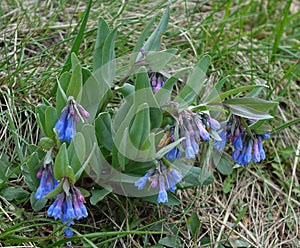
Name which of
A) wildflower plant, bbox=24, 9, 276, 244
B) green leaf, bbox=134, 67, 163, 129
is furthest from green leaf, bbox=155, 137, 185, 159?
green leaf, bbox=134, 67, 163, 129

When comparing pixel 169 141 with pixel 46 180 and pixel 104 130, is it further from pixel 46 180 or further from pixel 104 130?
pixel 46 180

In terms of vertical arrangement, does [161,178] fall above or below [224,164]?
above

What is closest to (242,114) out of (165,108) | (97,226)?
(165,108)

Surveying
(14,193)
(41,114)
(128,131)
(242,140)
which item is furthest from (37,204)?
(242,140)

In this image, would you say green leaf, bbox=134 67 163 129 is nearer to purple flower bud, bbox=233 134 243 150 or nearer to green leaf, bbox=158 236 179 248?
purple flower bud, bbox=233 134 243 150

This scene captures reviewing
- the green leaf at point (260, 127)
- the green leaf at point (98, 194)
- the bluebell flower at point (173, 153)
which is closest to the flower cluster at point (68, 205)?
the green leaf at point (98, 194)
